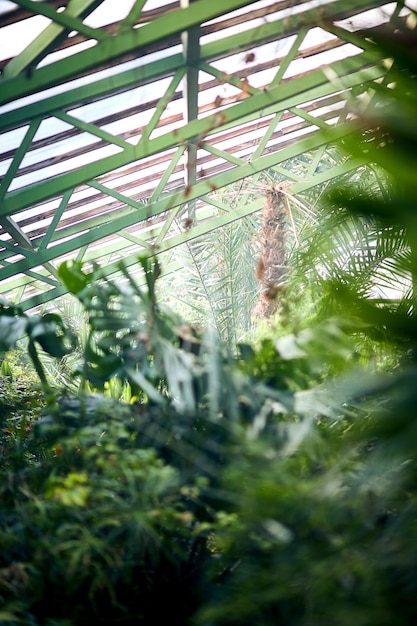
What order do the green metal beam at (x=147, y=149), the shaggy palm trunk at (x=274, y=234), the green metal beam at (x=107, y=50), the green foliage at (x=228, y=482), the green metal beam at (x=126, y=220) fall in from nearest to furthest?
the green foliage at (x=228, y=482), the green metal beam at (x=107, y=50), the green metal beam at (x=147, y=149), the shaggy palm trunk at (x=274, y=234), the green metal beam at (x=126, y=220)

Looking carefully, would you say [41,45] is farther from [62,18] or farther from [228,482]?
[228,482]

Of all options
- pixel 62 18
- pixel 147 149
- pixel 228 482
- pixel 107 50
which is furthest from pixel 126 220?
pixel 228 482

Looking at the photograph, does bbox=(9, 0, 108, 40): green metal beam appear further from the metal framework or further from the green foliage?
the green foliage

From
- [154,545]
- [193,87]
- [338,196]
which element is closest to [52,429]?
[154,545]

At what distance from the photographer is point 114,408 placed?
1.44 m

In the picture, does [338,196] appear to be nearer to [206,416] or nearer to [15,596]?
[206,416]

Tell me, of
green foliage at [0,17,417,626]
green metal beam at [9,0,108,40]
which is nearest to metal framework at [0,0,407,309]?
green metal beam at [9,0,108,40]

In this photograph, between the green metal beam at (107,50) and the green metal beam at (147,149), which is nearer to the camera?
the green metal beam at (107,50)

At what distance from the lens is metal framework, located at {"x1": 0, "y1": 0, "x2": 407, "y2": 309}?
243cm

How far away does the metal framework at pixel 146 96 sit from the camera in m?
2.43

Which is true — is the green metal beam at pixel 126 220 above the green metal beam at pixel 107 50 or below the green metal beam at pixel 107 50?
above

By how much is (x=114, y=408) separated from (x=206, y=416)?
0.23 metres

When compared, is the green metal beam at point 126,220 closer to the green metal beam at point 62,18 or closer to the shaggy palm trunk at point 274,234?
the shaggy palm trunk at point 274,234

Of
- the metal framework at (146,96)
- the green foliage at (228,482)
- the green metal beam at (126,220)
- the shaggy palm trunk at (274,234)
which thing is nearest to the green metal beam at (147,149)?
the metal framework at (146,96)
